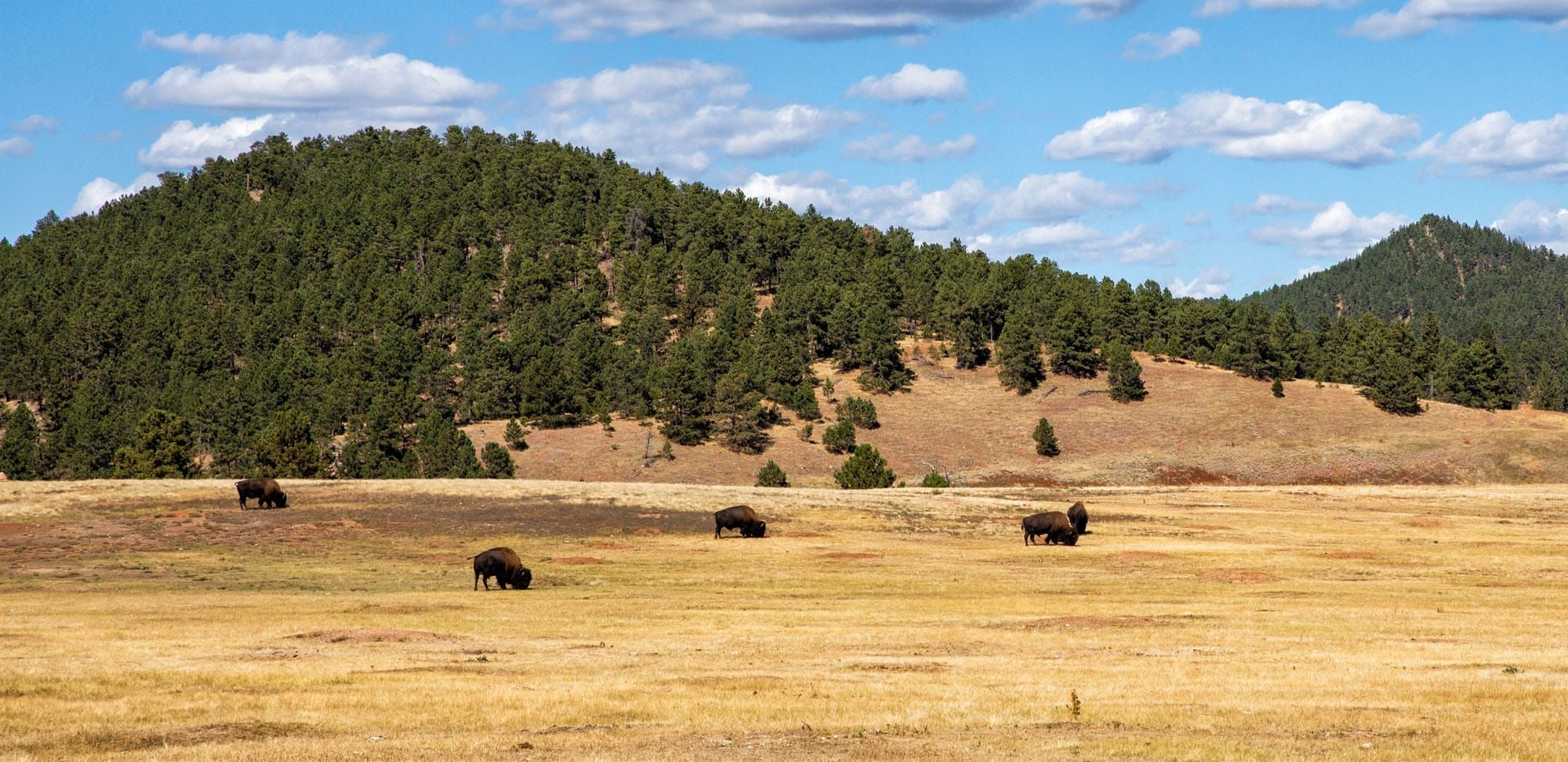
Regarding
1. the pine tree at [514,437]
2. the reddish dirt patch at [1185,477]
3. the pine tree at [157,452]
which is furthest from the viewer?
the pine tree at [514,437]

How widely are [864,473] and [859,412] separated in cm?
4987

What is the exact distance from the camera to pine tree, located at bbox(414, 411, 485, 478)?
5231 inches

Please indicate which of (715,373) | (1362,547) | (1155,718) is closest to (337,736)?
(1155,718)

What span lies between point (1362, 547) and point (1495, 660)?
41377 mm

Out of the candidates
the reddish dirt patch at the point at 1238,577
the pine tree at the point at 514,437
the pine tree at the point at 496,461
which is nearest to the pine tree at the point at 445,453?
the pine tree at the point at 496,461

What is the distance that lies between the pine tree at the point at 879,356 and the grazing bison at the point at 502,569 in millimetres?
132362

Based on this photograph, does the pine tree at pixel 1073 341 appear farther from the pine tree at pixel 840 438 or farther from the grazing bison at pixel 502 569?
the grazing bison at pixel 502 569

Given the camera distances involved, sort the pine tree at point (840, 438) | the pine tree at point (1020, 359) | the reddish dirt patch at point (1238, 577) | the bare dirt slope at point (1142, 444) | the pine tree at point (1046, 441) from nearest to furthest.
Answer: the reddish dirt patch at point (1238, 577)
the bare dirt slope at point (1142, 444)
the pine tree at point (840, 438)
the pine tree at point (1046, 441)
the pine tree at point (1020, 359)

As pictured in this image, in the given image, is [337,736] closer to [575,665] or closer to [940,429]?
[575,665]

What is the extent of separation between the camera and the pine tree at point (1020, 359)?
18950 cm

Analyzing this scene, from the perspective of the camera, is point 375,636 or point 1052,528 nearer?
point 375,636

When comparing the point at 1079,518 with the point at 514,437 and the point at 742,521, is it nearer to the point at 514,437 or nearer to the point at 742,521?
the point at 742,521

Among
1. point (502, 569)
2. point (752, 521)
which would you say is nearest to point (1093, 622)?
point (502, 569)

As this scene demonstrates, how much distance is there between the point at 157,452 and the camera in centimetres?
12388
